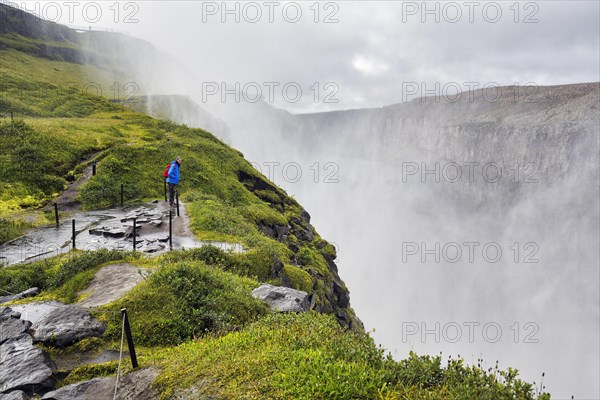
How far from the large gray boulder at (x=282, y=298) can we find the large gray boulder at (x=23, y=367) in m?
6.88

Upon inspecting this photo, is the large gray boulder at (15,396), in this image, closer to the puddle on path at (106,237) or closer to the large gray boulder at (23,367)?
the large gray boulder at (23,367)

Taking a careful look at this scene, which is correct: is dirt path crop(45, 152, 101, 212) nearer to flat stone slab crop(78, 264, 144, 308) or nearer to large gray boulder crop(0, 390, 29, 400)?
flat stone slab crop(78, 264, 144, 308)

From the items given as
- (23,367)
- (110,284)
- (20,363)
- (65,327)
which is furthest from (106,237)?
(23,367)

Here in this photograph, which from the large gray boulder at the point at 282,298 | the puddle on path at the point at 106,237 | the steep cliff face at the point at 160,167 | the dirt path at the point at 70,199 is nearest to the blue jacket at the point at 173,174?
the puddle on path at the point at 106,237

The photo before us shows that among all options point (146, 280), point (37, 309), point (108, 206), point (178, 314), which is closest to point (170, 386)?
point (178, 314)

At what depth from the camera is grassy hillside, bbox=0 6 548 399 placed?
7211 millimetres

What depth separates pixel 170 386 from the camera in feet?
25.5

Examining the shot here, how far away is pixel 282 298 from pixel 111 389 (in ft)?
24.8

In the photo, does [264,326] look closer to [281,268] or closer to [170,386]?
[170,386]

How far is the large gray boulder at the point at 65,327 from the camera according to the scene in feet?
35.3

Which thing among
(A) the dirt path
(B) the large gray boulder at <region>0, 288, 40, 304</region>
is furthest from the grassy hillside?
(A) the dirt path

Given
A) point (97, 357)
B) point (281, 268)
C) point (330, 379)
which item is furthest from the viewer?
point (281, 268)

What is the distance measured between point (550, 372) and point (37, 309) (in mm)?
180042

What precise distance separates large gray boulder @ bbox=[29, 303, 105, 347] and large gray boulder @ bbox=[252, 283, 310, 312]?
555 cm
